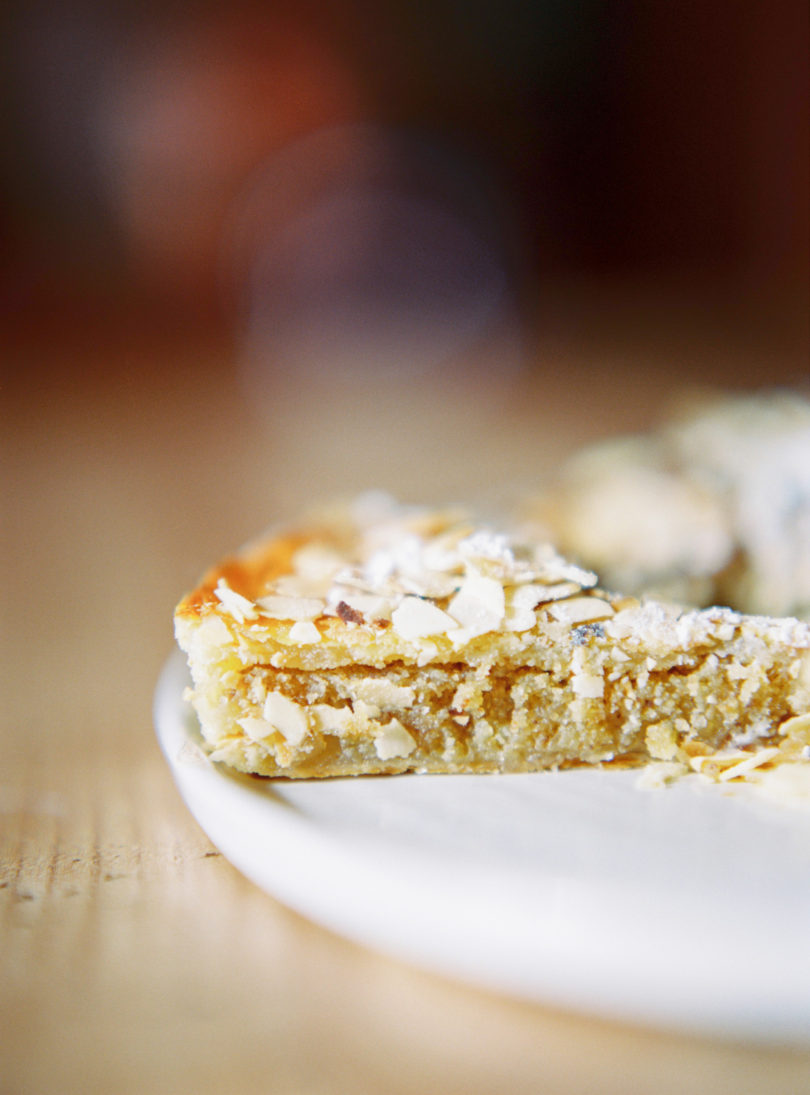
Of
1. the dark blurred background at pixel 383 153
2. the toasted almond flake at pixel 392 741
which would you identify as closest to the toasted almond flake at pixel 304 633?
the toasted almond flake at pixel 392 741

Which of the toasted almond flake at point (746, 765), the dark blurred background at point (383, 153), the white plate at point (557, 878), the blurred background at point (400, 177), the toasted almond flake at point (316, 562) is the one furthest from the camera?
the dark blurred background at point (383, 153)

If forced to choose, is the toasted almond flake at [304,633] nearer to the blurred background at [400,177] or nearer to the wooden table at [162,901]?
the wooden table at [162,901]

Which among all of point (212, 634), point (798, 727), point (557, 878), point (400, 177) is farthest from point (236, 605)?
point (400, 177)

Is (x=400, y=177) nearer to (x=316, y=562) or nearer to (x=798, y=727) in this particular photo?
(x=316, y=562)

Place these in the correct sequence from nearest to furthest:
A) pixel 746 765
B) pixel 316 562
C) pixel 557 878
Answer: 1. pixel 557 878
2. pixel 746 765
3. pixel 316 562

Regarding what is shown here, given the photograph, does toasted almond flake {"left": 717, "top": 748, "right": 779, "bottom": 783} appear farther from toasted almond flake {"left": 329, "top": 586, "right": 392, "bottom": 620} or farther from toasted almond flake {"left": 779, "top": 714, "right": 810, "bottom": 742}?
toasted almond flake {"left": 329, "top": 586, "right": 392, "bottom": 620}

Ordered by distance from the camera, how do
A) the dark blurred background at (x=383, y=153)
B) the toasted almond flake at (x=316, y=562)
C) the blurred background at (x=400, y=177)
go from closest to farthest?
the toasted almond flake at (x=316, y=562), the blurred background at (x=400, y=177), the dark blurred background at (x=383, y=153)

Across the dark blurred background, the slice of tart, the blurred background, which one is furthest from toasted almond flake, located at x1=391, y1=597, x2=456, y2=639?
the dark blurred background
